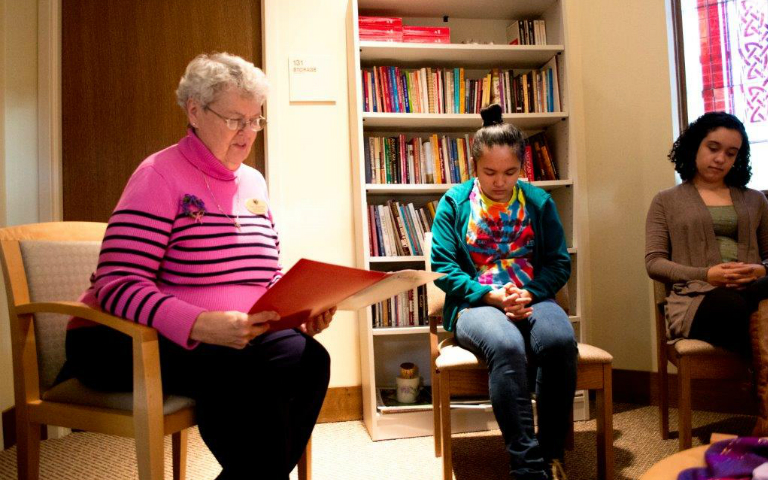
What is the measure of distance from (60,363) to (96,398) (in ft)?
0.76

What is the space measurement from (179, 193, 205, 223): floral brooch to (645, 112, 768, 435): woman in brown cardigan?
166 cm

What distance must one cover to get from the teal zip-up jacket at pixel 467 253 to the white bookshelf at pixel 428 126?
0.49m

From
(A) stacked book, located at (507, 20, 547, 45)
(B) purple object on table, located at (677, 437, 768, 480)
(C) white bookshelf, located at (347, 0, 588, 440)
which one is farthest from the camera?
(A) stacked book, located at (507, 20, 547, 45)

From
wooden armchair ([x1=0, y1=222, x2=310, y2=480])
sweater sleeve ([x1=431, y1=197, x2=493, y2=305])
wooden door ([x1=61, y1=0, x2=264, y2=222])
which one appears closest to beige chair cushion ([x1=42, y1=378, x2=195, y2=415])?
wooden armchair ([x1=0, y1=222, x2=310, y2=480])

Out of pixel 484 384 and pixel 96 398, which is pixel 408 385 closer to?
pixel 484 384

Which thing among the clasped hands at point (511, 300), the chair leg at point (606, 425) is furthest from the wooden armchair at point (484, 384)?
the clasped hands at point (511, 300)

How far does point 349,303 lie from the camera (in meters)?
1.30

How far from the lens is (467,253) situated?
191cm

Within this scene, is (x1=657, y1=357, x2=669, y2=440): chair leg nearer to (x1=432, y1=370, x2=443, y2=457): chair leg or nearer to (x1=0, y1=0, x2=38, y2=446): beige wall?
(x1=432, y1=370, x2=443, y2=457): chair leg

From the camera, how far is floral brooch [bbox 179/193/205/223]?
125 cm

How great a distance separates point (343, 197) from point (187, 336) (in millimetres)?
1577

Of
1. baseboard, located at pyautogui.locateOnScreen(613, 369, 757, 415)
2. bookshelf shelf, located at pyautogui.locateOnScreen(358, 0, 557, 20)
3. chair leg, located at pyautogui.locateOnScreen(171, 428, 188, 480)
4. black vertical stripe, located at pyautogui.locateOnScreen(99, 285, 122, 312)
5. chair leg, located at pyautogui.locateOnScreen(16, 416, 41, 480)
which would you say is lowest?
baseboard, located at pyautogui.locateOnScreen(613, 369, 757, 415)

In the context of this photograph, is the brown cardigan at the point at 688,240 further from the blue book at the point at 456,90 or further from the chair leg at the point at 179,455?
the chair leg at the point at 179,455

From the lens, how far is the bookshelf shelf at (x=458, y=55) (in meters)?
2.43
